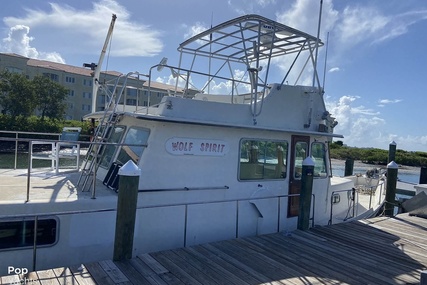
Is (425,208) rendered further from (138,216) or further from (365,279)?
(138,216)

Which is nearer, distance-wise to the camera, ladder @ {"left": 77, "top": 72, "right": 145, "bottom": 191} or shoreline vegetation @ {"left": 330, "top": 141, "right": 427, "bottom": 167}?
ladder @ {"left": 77, "top": 72, "right": 145, "bottom": 191}

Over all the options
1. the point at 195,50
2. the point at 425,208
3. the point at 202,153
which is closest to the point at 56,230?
the point at 202,153

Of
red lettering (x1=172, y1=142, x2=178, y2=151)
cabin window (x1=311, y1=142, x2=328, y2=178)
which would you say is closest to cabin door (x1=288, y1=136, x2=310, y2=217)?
cabin window (x1=311, y1=142, x2=328, y2=178)

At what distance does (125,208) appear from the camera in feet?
15.1

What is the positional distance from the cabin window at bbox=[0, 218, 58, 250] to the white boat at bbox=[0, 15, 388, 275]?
13 millimetres

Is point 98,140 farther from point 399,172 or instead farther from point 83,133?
point 399,172

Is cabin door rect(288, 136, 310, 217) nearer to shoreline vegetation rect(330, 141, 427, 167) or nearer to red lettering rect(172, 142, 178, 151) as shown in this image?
red lettering rect(172, 142, 178, 151)

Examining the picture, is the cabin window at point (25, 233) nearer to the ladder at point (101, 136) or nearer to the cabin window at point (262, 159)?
the ladder at point (101, 136)

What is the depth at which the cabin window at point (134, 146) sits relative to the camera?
19.8 ft

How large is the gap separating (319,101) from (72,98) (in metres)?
54.6

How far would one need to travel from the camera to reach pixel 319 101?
7.86m

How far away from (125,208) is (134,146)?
172cm

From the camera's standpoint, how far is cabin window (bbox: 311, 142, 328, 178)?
26.3ft

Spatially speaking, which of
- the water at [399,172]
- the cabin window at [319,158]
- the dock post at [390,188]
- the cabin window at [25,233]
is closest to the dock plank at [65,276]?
the cabin window at [25,233]
